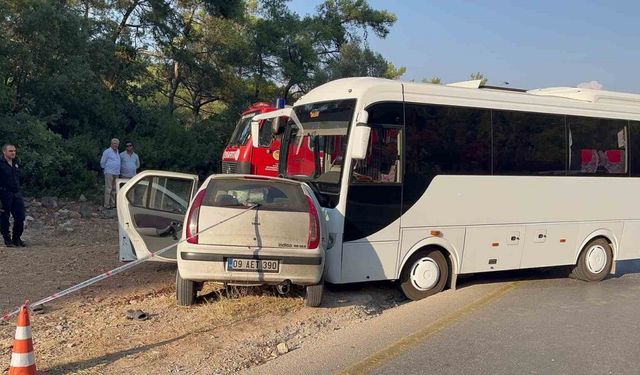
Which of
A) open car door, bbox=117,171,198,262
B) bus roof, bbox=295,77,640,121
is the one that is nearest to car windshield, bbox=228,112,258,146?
bus roof, bbox=295,77,640,121

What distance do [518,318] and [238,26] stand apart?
23199mm

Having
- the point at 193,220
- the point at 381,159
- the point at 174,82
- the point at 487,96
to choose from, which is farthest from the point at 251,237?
the point at 174,82

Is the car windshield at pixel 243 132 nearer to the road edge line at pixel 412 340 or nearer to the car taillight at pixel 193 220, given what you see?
the road edge line at pixel 412 340

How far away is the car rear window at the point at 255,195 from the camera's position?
6.91 m

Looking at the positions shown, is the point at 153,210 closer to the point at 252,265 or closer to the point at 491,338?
the point at 252,265

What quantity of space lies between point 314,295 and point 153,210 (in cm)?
277

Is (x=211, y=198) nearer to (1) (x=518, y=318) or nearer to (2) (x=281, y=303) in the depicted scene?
(2) (x=281, y=303)

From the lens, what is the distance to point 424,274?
27.7 feet

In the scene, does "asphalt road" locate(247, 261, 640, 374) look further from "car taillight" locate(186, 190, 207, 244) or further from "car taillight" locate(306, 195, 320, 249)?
"car taillight" locate(186, 190, 207, 244)

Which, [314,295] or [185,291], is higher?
[185,291]

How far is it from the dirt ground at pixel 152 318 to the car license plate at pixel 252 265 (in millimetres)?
586

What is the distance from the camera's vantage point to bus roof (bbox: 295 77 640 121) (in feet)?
26.0

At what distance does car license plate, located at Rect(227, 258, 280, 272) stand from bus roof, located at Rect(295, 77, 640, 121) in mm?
2455

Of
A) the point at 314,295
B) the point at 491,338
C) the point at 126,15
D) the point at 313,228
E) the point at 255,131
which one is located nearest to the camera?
the point at 491,338
